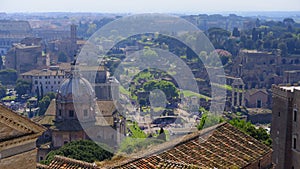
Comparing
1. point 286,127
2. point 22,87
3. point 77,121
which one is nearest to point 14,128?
point 286,127

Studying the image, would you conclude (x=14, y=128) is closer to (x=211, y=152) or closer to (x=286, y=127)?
(x=211, y=152)

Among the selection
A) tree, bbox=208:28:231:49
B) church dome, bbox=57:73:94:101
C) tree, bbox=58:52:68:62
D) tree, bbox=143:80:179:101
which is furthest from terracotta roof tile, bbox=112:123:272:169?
tree, bbox=58:52:68:62

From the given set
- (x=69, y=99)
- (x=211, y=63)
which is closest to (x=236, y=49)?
(x=211, y=63)

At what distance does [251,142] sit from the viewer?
15.3 meters

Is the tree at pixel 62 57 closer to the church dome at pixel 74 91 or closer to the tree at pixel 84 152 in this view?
the church dome at pixel 74 91

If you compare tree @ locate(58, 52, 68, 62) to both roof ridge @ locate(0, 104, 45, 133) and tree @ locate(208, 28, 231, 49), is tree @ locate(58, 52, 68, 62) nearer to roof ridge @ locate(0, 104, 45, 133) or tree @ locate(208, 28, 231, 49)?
tree @ locate(208, 28, 231, 49)

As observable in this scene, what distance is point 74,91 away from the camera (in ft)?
79.6

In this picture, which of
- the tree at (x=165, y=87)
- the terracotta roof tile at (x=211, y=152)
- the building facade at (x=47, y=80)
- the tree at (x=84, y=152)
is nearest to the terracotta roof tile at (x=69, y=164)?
the terracotta roof tile at (x=211, y=152)

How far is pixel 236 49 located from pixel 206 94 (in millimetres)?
21611

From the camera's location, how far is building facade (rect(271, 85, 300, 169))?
17984mm

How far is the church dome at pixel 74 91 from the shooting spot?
24.2 m

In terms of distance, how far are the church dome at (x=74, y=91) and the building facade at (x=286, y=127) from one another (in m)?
9.24

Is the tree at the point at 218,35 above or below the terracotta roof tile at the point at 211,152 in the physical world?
above

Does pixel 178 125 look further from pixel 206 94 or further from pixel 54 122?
pixel 206 94
